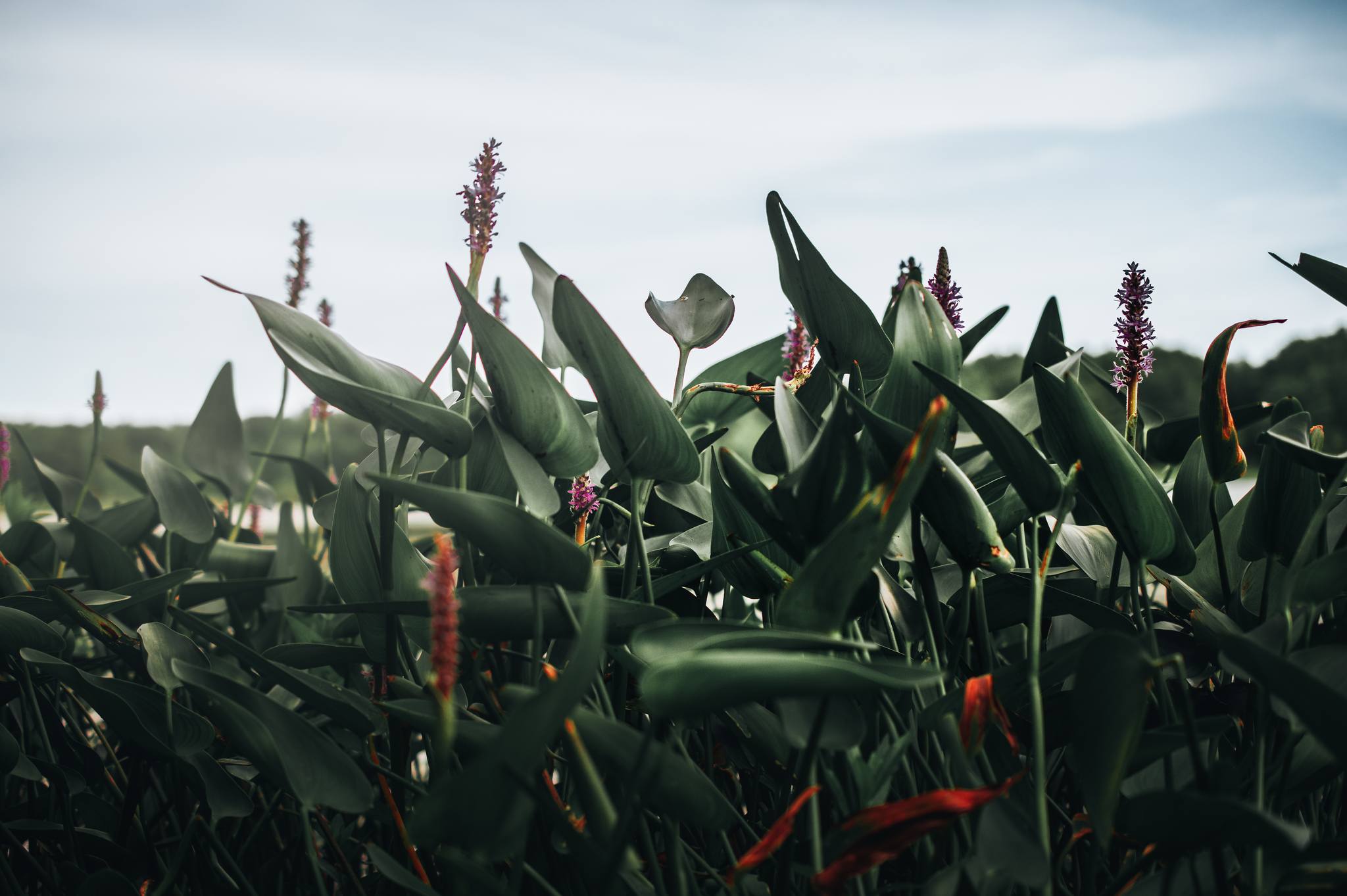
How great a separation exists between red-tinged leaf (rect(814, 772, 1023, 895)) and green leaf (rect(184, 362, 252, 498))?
2.29 feet

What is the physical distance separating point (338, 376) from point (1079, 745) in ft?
0.89

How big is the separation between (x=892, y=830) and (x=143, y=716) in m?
0.35

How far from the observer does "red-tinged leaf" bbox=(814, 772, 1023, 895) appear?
25cm

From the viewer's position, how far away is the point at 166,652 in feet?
1.32

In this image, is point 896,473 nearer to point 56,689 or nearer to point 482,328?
point 482,328

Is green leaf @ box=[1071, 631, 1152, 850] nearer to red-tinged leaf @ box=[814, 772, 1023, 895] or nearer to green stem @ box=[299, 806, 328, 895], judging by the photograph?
red-tinged leaf @ box=[814, 772, 1023, 895]

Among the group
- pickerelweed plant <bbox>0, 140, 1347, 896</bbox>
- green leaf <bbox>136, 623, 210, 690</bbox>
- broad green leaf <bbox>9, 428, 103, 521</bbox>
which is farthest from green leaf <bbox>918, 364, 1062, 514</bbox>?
broad green leaf <bbox>9, 428, 103, 521</bbox>

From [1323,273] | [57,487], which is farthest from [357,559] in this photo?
[57,487]

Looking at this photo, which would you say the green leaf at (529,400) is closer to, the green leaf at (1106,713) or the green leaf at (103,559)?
the green leaf at (1106,713)

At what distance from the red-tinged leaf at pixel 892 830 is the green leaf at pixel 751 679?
47mm

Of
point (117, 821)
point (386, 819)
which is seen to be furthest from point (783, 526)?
point (117, 821)

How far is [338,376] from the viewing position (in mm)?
317

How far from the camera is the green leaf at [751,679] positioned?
0.73 feet

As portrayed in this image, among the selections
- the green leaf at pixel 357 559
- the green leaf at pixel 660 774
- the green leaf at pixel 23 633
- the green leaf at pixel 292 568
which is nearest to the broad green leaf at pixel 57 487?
the green leaf at pixel 292 568
